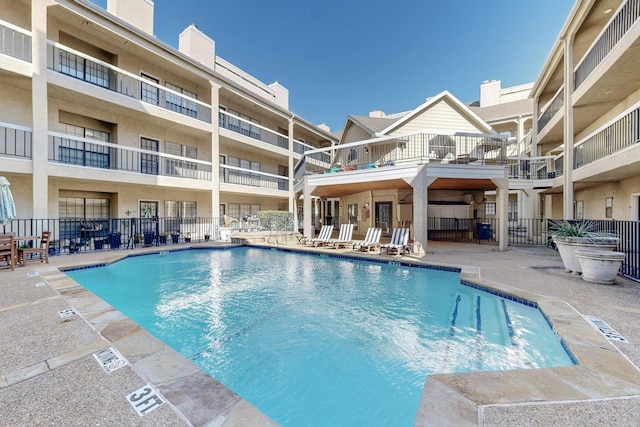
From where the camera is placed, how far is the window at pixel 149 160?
15.0 metres

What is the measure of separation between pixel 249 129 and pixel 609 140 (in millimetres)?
20090

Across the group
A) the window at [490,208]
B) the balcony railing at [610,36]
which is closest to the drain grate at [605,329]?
the balcony railing at [610,36]

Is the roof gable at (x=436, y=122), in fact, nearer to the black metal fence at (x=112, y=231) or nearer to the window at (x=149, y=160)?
the black metal fence at (x=112, y=231)

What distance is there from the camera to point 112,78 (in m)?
13.7

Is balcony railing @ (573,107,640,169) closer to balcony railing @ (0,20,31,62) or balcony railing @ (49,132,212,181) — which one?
balcony railing @ (49,132,212,181)

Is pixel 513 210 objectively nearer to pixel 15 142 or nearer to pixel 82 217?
pixel 82 217

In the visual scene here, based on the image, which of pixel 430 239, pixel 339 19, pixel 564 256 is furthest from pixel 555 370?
pixel 339 19

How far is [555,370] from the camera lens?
9.40 feet

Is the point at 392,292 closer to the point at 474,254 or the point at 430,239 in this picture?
the point at 474,254

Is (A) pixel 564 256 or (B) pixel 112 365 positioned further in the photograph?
(A) pixel 564 256

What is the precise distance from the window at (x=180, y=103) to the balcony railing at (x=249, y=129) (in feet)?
5.42

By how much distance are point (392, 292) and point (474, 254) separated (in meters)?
6.08

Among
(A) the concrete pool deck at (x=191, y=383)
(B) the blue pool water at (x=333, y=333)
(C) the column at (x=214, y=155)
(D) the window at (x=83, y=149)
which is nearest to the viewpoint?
(A) the concrete pool deck at (x=191, y=383)

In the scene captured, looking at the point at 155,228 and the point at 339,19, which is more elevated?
the point at 339,19
